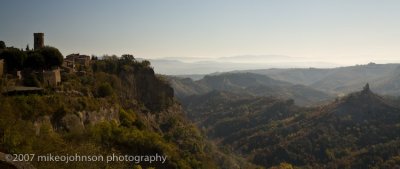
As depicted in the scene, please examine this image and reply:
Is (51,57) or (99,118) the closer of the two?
(99,118)

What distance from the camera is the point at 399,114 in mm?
157375

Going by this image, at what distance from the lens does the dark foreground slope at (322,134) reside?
400ft

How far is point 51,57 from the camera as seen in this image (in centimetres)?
4644

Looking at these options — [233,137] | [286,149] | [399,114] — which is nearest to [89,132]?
[286,149]

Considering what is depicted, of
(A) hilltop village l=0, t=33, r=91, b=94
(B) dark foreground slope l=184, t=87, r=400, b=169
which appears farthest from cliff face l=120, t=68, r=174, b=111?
(B) dark foreground slope l=184, t=87, r=400, b=169

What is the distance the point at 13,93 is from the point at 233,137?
134 meters

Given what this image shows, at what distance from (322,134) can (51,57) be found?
385 feet

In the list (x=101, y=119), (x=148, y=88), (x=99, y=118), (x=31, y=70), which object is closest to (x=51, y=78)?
(x=31, y=70)

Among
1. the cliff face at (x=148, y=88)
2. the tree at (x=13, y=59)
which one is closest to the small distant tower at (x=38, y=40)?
the tree at (x=13, y=59)

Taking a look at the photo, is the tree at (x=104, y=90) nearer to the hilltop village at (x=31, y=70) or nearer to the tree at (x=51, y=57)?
the hilltop village at (x=31, y=70)

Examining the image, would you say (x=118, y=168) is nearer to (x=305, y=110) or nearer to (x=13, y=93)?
(x=13, y=93)

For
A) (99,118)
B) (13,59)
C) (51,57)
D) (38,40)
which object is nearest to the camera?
(99,118)

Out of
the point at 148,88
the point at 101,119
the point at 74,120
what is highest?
the point at 148,88

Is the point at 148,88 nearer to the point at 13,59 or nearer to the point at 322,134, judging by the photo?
the point at 13,59
